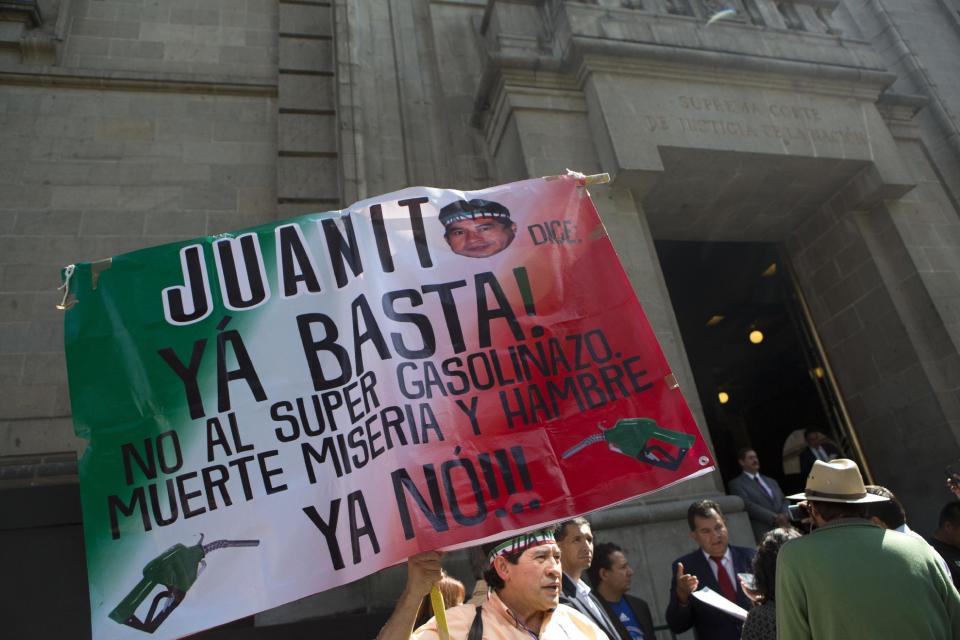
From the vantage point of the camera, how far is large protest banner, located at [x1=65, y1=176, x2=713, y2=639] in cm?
306

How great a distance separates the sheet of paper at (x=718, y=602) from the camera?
4.38 meters

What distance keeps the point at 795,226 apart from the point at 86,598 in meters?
9.90

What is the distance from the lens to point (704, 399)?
17328mm

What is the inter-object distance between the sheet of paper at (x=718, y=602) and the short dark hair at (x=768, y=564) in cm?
78

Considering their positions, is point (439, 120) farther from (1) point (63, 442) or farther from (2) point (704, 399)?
(2) point (704, 399)

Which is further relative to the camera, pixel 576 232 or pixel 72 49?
pixel 72 49

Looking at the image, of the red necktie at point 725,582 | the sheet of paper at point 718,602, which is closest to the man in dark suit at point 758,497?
the red necktie at point 725,582

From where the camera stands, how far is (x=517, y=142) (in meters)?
8.04

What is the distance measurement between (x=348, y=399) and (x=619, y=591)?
2483 millimetres

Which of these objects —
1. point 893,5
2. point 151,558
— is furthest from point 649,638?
point 893,5

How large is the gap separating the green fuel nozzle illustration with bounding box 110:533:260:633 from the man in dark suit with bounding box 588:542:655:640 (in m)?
2.57

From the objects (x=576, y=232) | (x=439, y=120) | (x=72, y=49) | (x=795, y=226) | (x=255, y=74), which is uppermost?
(x=72, y=49)

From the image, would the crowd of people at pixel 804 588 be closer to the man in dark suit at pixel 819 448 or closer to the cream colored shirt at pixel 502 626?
the cream colored shirt at pixel 502 626

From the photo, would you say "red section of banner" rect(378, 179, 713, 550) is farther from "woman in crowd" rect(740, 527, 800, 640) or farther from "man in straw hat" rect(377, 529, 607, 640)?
"woman in crowd" rect(740, 527, 800, 640)
